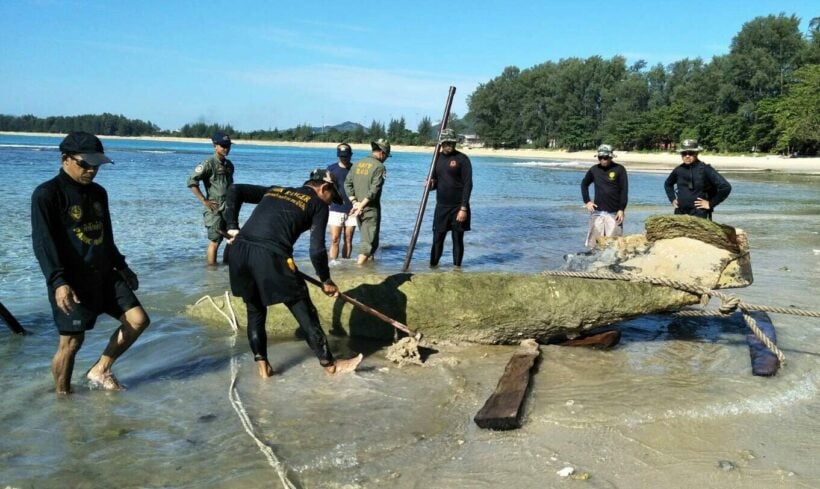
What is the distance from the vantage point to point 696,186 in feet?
27.1

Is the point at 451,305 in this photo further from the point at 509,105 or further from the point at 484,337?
the point at 509,105

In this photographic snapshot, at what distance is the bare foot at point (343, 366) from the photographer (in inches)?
203

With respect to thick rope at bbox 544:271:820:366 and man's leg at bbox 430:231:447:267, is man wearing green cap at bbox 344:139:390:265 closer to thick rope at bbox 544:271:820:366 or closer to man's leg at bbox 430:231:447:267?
man's leg at bbox 430:231:447:267

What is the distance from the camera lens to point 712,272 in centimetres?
588

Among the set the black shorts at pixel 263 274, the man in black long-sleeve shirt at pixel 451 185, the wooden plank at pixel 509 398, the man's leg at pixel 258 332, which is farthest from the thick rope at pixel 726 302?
the man in black long-sleeve shirt at pixel 451 185

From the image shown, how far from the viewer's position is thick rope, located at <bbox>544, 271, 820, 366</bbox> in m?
5.27

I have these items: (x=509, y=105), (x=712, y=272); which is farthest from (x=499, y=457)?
(x=509, y=105)

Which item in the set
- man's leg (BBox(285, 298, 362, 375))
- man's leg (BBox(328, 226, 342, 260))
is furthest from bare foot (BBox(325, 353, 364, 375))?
man's leg (BBox(328, 226, 342, 260))

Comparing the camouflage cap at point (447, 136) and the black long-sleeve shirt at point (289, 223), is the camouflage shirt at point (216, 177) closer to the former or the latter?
the camouflage cap at point (447, 136)

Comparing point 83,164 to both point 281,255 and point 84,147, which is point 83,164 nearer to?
point 84,147

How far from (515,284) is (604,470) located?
2.41 meters

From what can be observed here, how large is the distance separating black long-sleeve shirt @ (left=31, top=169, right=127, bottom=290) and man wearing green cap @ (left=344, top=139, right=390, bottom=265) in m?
5.34

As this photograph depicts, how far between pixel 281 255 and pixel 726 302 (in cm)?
361

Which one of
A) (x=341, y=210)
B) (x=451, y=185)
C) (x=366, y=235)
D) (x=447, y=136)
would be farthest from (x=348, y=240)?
(x=447, y=136)
